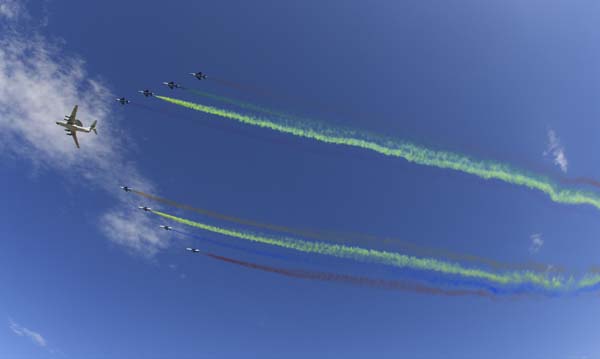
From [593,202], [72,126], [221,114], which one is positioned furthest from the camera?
[72,126]

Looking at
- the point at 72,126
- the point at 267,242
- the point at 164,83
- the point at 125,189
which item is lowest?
the point at 267,242

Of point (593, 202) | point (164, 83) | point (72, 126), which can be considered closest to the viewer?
point (593, 202)

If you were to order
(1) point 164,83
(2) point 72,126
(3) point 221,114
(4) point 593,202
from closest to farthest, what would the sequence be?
(3) point 221,114
(4) point 593,202
(1) point 164,83
(2) point 72,126

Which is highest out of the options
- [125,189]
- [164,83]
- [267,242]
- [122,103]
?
[164,83]

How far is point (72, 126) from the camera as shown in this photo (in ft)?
175

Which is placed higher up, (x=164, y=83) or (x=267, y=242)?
(x=164, y=83)

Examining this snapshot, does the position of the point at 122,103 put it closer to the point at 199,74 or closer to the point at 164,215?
the point at 199,74

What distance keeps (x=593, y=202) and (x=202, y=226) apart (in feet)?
213

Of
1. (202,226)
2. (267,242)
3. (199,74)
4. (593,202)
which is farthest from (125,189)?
(593,202)

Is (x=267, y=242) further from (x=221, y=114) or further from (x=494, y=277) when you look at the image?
(x=494, y=277)

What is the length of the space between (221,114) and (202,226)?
18.5 meters

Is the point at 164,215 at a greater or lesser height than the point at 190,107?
lesser

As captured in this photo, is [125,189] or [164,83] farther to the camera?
[125,189]

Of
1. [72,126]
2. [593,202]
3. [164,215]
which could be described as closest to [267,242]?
[164,215]
